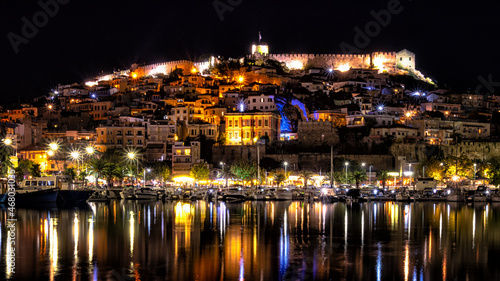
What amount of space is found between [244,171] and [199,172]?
342 centimetres

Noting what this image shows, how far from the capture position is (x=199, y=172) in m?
47.4

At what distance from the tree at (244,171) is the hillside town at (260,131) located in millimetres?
100

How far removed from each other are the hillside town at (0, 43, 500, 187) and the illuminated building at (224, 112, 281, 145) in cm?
9

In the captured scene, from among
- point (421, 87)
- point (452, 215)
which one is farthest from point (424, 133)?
point (452, 215)

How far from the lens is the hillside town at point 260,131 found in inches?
1946

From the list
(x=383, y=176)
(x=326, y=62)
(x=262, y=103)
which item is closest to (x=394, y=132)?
(x=383, y=176)

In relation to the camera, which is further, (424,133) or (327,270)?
(424,133)

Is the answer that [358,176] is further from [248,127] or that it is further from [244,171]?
[248,127]

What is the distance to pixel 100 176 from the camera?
46594 mm

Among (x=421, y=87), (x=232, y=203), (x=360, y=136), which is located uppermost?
(x=421, y=87)

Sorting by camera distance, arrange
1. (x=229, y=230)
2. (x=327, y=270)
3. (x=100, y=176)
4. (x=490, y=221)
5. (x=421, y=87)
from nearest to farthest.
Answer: (x=327, y=270) → (x=229, y=230) → (x=490, y=221) → (x=100, y=176) → (x=421, y=87)

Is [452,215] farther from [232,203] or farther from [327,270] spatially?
[327,270]

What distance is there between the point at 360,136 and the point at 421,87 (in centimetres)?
2653

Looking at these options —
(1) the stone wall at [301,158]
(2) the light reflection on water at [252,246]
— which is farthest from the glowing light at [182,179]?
(2) the light reflection on water at [252,246]
